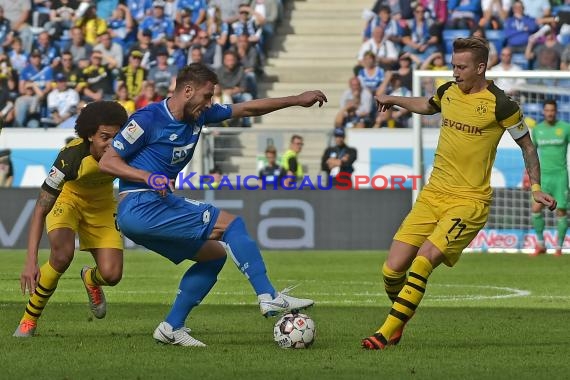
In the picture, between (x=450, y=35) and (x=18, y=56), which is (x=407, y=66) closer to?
(x=450, y=35)

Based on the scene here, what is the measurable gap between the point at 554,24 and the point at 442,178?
1673 centimetres

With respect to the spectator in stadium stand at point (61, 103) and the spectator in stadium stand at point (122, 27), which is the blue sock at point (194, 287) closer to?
the spectator in stadium stand at point (61, 103)

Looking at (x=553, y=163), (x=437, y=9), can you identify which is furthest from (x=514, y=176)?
(x=437, y=9)

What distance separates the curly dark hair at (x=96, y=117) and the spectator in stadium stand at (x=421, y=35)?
54.4 feet

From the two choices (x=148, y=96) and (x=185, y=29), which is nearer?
(x=148, y=96)

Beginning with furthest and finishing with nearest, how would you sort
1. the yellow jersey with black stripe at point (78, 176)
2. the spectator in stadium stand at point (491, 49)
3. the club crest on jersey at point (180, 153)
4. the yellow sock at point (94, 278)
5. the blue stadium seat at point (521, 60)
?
1. the blue stadium seat at point (521, 60)
2. the spectator in stadium stand at point (491, 49)
3. the yellow sock at point (94, 278)
4. the yellow jersey with black stripe at point (78, 176)
5. the club crest on jersey at point (180, 153)

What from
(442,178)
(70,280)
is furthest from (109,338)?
(70,280)

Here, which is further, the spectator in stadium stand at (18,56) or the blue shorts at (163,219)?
the spectator in stadium stand at (18,56)

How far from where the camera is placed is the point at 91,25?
28.5 metres

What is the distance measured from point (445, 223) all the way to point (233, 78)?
1698 centimetres

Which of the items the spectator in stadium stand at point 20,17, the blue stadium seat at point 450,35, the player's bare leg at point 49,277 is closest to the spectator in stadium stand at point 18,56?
the spectator in stadium stand at point 20,17

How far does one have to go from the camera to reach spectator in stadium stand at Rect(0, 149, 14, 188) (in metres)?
23.4

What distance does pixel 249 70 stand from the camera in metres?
26.7

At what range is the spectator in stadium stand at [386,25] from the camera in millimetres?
26516
